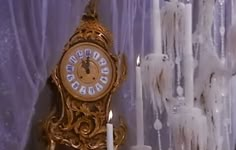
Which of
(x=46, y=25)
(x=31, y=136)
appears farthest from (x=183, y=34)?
(x=31, y=136)

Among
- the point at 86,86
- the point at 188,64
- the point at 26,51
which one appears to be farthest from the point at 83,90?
the point at 188,64

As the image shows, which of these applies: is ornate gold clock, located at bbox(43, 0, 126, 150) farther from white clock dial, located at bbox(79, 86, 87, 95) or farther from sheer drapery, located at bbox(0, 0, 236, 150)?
sheer drapery, located at bbox(0, 0, 236, 150)

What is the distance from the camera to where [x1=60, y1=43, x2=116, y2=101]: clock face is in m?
1.55

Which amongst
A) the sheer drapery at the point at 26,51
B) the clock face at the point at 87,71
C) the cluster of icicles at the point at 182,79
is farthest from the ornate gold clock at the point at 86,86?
the cluster of icicles at the point at 182,79

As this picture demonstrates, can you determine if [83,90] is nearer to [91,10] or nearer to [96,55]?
[96,55]

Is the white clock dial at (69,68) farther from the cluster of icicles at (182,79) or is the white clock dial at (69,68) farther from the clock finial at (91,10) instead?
the cluster of icicles at (182,79)

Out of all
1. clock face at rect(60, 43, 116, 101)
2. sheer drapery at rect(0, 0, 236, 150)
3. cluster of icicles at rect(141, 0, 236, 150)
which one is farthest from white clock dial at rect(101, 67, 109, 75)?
cluster of icicles at rect(141, 0, 236, 150)

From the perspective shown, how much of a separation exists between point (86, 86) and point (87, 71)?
0.15ft

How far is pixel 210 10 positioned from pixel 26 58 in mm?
364

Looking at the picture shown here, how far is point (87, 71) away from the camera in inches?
62.4

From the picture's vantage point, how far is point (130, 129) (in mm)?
1453

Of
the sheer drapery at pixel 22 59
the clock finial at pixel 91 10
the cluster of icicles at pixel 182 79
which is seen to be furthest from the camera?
the clock finial at pixel 91 10

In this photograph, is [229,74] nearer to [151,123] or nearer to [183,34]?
[183,34]

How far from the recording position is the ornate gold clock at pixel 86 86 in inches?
60.1
